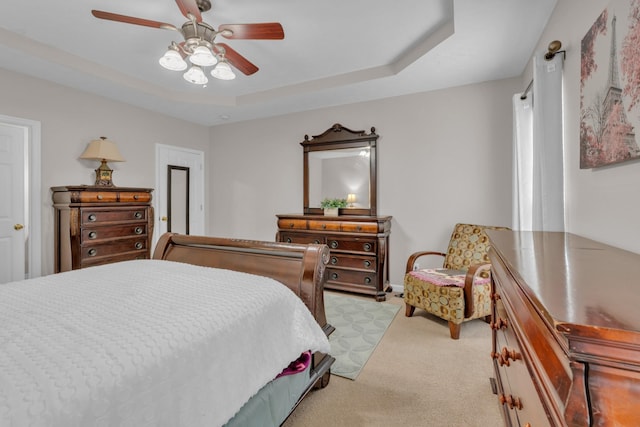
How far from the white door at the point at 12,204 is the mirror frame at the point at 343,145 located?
3.15 m

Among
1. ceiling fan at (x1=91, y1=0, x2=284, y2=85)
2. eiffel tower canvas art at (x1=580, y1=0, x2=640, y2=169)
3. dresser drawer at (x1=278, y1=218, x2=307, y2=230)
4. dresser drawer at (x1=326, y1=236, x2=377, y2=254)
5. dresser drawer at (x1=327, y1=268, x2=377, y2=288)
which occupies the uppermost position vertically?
ceiling fan at (x1=91, y1=0, x2=284, y2=85)

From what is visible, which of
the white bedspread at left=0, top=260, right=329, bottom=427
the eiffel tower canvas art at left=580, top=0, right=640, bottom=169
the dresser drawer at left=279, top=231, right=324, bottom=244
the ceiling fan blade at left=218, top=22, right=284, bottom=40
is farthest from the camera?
the dresser drawer at left=279, top=231, right=324, bottom=244

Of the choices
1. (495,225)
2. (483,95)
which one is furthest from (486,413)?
(483,95)

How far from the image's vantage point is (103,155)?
3.38 metres

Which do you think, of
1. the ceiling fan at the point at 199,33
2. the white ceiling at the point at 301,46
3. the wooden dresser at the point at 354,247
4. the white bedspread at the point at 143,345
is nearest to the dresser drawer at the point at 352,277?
the wooden dresser at the point at 354,247

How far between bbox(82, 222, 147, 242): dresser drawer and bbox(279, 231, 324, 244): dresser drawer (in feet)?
5.68

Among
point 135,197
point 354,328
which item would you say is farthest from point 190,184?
point 354,328

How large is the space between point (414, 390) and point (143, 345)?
1.67m

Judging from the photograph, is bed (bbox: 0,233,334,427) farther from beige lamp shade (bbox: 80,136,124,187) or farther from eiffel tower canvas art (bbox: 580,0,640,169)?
beige lamp shade (bbox: 80,136,124,187)

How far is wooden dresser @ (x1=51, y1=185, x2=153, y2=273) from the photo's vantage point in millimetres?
2975

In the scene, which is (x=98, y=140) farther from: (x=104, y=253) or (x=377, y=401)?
(x=377, y=401)

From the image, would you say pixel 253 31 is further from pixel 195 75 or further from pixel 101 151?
pixel 101 151

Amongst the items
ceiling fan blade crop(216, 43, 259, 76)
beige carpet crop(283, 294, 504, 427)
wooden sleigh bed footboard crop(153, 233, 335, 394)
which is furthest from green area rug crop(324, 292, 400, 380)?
ceiling fan blade crop(216, 43, 259, 76)

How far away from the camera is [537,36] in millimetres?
2355
